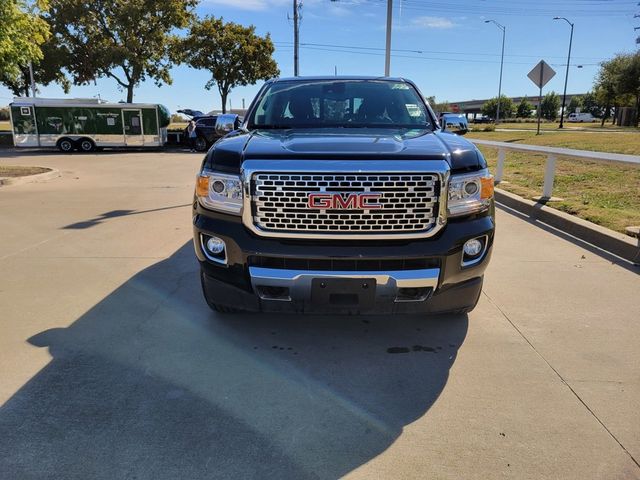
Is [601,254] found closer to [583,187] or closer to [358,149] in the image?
[358,149]

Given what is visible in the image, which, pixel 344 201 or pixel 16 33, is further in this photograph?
pixel 16 33

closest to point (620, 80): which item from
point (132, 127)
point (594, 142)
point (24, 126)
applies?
point (594, 142)

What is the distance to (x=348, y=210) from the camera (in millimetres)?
3141

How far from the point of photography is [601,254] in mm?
6023

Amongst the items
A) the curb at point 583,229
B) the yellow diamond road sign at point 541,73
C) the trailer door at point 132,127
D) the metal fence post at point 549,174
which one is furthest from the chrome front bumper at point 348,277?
the trailer door at point 132,127

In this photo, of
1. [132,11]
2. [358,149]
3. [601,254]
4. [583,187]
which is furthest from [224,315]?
[132,11]

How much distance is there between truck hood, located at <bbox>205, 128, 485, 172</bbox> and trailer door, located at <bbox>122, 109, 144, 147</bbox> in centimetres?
2400

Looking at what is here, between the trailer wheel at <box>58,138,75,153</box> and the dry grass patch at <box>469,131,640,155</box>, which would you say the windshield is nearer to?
the dry grass patch at <box>469,131,640,155</box>

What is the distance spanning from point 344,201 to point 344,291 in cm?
55

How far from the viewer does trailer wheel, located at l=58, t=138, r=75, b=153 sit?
1004 inches

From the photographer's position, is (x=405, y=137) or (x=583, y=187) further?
(x=583, y=187)

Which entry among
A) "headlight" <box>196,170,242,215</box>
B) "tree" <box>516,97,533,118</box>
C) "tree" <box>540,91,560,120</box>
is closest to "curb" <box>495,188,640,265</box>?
"headlight" <box>196,170,242,215</box>

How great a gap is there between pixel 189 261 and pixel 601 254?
15.8 ft

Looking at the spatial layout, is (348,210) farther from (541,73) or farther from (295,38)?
(295,38)
